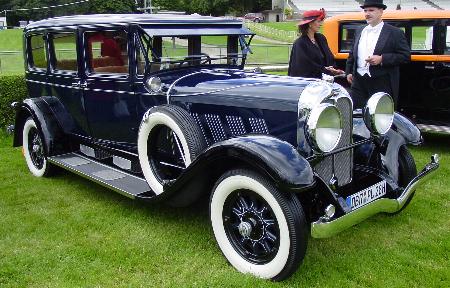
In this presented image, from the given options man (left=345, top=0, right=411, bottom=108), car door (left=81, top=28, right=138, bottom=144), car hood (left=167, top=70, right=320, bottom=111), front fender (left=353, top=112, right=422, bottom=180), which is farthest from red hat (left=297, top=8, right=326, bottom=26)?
car door (left=81, top=28, right=138, bottom=144)

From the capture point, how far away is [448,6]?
5200 cm

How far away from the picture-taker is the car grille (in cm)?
375

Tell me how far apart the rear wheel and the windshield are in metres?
2.00

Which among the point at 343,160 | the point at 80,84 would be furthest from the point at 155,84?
the point at 343,160

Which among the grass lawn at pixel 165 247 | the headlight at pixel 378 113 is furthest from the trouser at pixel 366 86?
the headlight at pixel 378 113

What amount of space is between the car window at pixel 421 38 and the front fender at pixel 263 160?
4.51 metres

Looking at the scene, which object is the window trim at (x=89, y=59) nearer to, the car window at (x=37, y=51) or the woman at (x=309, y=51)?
the car window at (x=37, y=51)

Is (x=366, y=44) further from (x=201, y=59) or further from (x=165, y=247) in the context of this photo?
(x=165, y=247)

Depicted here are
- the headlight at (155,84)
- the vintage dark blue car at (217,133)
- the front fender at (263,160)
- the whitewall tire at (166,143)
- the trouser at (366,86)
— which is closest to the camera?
the front fender at (263,160)

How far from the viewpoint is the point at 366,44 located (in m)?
5.55

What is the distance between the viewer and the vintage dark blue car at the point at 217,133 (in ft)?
10.8

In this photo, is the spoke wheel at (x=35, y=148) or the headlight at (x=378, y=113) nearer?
the headlight at (x=378, y=113)

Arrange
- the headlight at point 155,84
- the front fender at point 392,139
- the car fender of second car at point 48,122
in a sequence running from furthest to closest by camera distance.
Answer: the car fender of second car at point 48,122
the headlight at point 155,84
the front fender at point 392,139

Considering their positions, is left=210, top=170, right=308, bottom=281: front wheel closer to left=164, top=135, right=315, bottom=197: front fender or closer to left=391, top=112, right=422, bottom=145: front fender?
left=164, top=135, right=315, bottom=197: front fender
